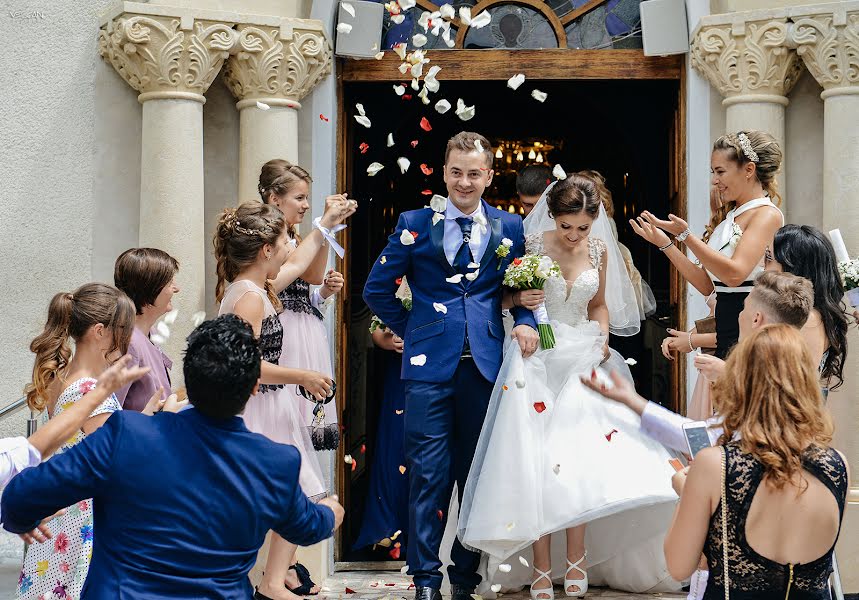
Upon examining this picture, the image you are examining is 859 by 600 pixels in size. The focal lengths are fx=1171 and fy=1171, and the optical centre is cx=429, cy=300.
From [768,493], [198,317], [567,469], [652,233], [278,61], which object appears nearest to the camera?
[768,493]

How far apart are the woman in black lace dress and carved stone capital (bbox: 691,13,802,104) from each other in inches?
157

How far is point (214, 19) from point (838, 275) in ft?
12.8

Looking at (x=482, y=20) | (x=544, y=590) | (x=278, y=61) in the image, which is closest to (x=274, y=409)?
(x=544, y=590)

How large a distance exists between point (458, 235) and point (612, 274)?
1.20m

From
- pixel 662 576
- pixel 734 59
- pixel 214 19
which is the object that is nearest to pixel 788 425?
pixel 662 576

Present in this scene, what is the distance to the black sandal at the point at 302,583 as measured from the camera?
21.0 feet

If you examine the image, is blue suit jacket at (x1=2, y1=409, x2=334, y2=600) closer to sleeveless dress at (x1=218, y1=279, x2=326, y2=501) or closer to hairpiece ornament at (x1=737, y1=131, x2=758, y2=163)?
sleeveless dress at (x1=218, y1=279, x2=326, y2=501)

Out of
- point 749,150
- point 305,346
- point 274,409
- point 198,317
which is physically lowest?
point 274,409

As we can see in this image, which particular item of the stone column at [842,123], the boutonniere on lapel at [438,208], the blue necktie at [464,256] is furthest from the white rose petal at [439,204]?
the stone column at [842,123]

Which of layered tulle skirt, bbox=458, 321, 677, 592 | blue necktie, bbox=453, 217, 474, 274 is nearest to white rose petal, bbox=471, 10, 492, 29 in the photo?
blue necktie, bbox=453, 217, 474, 274

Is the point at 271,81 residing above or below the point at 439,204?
above

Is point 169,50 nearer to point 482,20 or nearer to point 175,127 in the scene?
point 175,127

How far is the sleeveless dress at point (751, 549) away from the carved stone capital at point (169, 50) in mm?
4667

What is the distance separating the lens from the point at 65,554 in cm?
440
